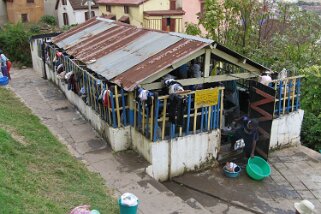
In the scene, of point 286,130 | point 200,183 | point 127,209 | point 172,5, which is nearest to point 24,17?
point 172,5

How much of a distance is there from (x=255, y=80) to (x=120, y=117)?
4645mm

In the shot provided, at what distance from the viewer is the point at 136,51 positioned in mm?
11828

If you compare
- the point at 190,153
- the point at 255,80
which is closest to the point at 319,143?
the point at 255,80

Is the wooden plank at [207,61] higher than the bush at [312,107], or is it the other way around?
the wooden plank at [207,61]

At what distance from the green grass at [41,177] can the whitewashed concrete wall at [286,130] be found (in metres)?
6.14

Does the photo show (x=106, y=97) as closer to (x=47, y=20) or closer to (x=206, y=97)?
(x=206, y=97)

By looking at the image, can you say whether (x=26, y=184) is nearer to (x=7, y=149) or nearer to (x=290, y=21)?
(x=7, y=149)

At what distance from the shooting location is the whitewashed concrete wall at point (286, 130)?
11.8 meters

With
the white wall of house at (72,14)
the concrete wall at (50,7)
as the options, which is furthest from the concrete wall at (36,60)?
the concrete wall at (50,7)

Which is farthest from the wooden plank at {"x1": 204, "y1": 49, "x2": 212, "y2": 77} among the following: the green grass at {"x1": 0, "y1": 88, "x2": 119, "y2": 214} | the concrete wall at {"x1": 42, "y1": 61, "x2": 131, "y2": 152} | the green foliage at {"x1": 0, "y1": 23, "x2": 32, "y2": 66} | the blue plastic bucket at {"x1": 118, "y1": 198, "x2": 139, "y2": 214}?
the green foliage at {"x1": 0, "y1": 23, "x2": 32, "y2": 66}

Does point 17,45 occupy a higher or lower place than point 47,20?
lower

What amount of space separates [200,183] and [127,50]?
5.31m

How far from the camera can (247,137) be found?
428 inches

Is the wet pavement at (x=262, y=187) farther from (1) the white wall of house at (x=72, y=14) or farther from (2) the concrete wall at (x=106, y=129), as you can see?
(1) the white wall of house at (x=72, y=14)
